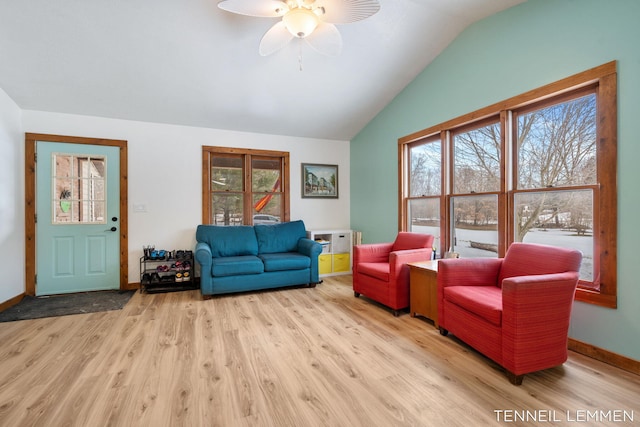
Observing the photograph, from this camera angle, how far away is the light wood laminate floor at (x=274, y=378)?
5.06 feet

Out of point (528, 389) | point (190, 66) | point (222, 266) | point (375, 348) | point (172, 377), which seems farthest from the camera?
point (222, 266)

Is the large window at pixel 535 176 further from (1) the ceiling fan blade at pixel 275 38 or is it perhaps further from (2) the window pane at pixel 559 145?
(1) the ceiling fan blade at pixel 275 38

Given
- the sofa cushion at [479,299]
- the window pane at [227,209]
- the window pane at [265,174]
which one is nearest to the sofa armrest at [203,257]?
the window pane at [227,209]

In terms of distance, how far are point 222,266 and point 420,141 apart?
301cm

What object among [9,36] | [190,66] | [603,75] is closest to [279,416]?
[603,75]

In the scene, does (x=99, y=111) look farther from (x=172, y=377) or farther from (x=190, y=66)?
(x=172, y=377)

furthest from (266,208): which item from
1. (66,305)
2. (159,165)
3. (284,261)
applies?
(66,305)

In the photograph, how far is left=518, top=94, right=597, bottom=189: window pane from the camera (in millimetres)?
2258

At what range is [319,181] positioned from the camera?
513 cm

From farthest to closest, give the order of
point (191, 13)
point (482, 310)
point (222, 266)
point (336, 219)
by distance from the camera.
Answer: point (336, 219) < point (222, 266) < point (191, 13) < point (482, 310)

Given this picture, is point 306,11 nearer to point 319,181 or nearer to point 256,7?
point 256,7

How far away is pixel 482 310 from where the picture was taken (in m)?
2.04

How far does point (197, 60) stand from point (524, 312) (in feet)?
12.0

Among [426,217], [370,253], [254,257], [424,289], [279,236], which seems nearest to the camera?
[424,289]
